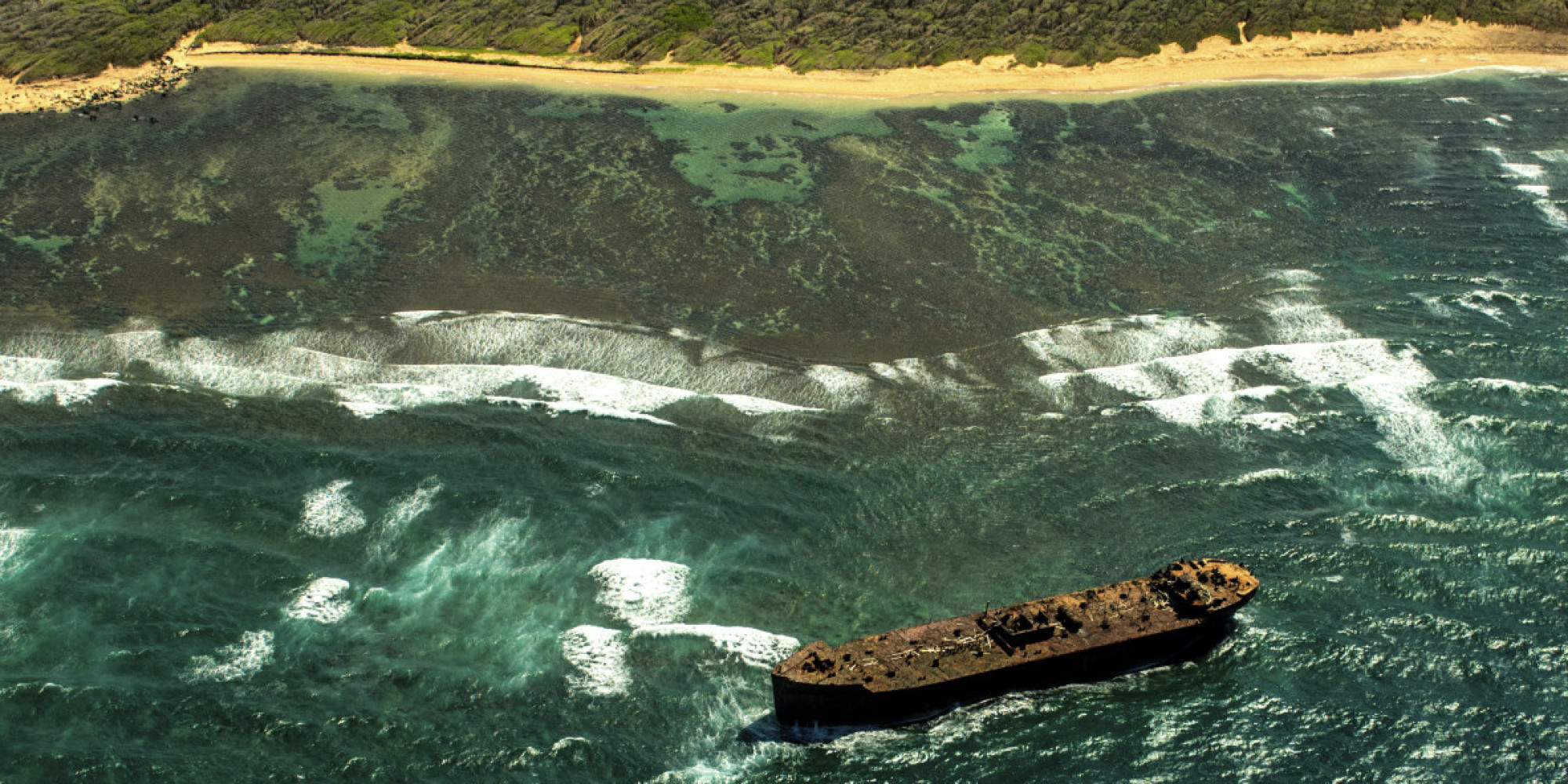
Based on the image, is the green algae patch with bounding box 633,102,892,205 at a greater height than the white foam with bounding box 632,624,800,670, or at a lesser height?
greater

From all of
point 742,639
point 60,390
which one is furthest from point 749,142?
point 742,639

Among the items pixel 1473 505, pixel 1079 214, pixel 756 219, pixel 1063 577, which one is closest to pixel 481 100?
pixel 756 219

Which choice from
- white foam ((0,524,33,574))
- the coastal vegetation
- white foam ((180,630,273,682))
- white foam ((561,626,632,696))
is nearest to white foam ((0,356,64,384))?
white foam ((0,524,33,574))

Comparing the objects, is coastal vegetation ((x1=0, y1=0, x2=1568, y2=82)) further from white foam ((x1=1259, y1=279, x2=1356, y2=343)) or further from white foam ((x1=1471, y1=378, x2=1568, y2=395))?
white foam ((x1=1471, y1=378, x2=1568, y2=395))

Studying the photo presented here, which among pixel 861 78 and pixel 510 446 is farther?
pixel 861 78

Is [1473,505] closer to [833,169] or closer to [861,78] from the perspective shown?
[833,169]
